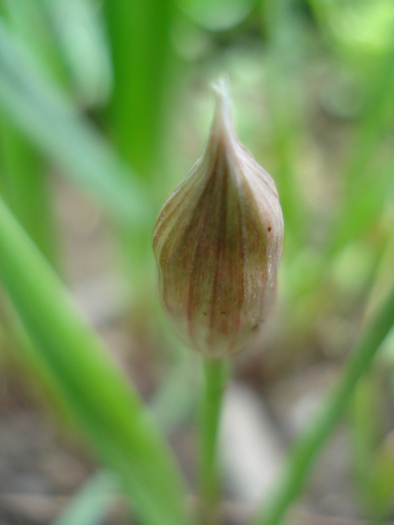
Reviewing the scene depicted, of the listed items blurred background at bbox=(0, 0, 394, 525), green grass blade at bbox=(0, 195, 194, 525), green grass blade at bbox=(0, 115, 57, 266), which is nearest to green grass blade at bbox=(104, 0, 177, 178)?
blurred background at bbox=(0, 0, 394, 525)

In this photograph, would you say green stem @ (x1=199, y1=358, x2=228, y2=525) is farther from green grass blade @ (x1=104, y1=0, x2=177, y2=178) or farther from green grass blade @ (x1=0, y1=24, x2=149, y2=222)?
green grass blade @ (x1=104, y1=0, x2=177, y2=178)

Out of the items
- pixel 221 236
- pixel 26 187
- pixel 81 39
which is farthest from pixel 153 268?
pixel 221 236

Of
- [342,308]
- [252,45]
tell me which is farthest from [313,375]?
[252,45]

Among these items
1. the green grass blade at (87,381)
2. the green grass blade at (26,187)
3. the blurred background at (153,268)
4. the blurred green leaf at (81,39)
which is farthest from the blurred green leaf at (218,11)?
the green grass blade at (87,381)

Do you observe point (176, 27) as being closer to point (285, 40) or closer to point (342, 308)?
point (285, 40)

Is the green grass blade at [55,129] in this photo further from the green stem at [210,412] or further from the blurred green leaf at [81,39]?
the green stem at [210,412]

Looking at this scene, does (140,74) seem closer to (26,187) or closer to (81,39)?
(26,187)
